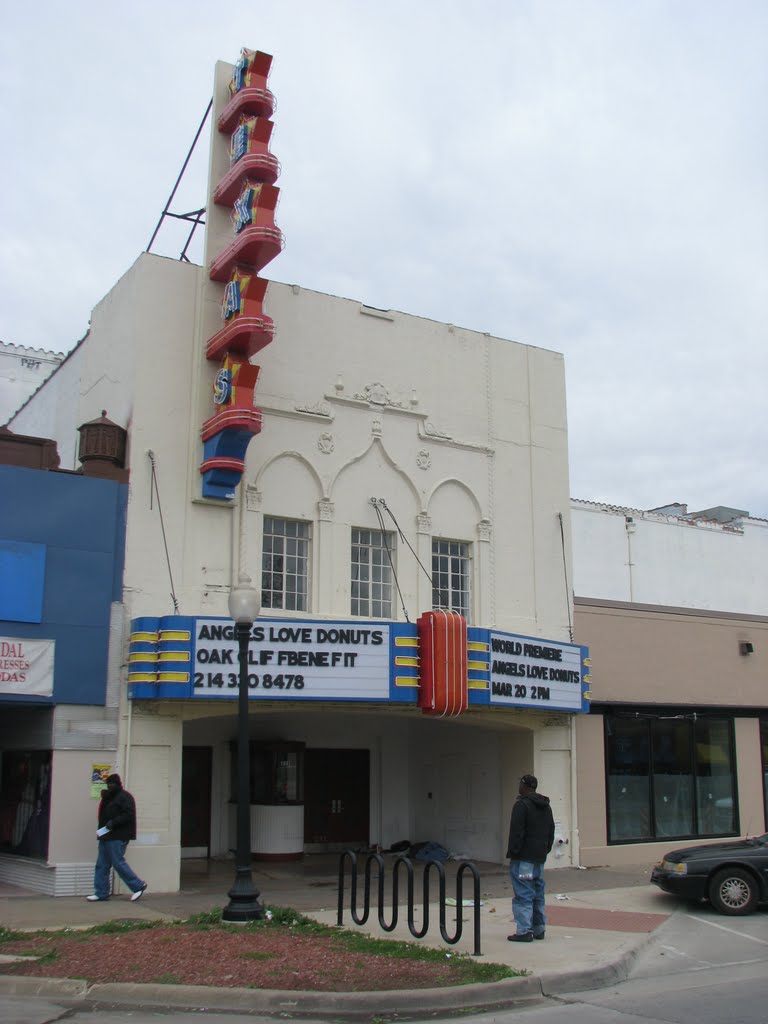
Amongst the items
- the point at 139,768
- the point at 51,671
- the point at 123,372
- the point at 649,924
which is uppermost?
the point at 123,372

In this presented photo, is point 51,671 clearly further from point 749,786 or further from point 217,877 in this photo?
point 749,786

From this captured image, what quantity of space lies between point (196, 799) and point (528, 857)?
10.1m

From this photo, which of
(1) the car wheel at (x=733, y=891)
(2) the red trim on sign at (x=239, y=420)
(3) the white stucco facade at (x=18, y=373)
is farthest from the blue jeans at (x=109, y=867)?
(3) the white stucco facade at (x=18, y=373)

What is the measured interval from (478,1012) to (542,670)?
10294 millimetres

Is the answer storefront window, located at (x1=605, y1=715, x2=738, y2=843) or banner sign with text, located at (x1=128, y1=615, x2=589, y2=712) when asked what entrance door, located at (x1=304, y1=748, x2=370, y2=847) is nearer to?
storefront window, located at (x1=605, y1=715, x2=738, y2=843)


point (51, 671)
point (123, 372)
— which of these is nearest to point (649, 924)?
point (51, 671)

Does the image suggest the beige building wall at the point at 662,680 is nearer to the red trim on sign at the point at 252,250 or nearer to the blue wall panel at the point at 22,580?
the red trim on sign at the point at 252,250

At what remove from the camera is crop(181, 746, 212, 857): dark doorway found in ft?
67.7

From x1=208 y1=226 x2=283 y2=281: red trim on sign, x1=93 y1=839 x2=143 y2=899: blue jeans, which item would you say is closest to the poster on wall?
x1=93 y1=839 x2=143 y2=899: blue jeans

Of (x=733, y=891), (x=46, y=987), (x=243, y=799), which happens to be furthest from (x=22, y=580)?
(x=733, y=891)

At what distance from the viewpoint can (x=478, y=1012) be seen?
9461 mm

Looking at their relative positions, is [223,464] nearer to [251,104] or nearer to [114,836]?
[114,836]

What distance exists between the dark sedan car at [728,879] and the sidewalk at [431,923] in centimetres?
60

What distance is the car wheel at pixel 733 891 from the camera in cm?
1477
